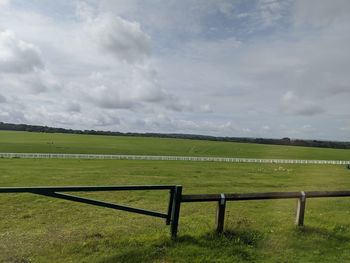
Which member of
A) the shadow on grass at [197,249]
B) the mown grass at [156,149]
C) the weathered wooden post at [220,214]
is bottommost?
the mown grass at [156,149]

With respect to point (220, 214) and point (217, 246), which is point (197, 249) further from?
point (220, 214)

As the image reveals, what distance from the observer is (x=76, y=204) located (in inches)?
546

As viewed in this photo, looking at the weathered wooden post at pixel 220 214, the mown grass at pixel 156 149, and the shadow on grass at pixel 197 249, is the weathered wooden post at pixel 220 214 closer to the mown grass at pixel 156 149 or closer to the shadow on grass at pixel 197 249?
the shadow on grass at pixel 197 249

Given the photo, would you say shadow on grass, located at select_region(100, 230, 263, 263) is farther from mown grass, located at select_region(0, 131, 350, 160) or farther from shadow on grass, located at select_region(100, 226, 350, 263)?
mown grass, located at select_region(0, 131, 350, 160)

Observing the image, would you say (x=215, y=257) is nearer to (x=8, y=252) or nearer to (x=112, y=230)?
(x=112, y=230)

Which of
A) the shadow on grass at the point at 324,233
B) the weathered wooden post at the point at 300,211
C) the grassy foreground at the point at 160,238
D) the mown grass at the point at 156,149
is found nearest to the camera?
the grassy foreground at the point at 160,238

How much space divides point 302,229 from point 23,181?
1845cm

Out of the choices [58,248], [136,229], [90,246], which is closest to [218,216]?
[136,229]

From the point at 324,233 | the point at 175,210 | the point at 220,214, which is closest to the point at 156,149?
the point at 324,233

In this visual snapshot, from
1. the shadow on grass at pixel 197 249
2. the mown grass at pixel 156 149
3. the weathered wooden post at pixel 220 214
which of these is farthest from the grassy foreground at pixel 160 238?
the mown grass at pixel 156 149

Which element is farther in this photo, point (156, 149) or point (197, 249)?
point (156, 149)

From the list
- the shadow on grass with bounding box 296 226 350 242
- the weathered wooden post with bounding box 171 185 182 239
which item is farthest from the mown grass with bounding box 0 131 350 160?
the shadow on grass with bounding box 296 226 350 242

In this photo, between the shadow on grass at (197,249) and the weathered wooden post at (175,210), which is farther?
the weathered wooden post at (175,210)

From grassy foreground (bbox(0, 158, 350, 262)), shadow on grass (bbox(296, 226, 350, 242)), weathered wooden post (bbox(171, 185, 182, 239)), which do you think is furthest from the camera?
shadow on grass (bbox(296, 226, 350, 242))
